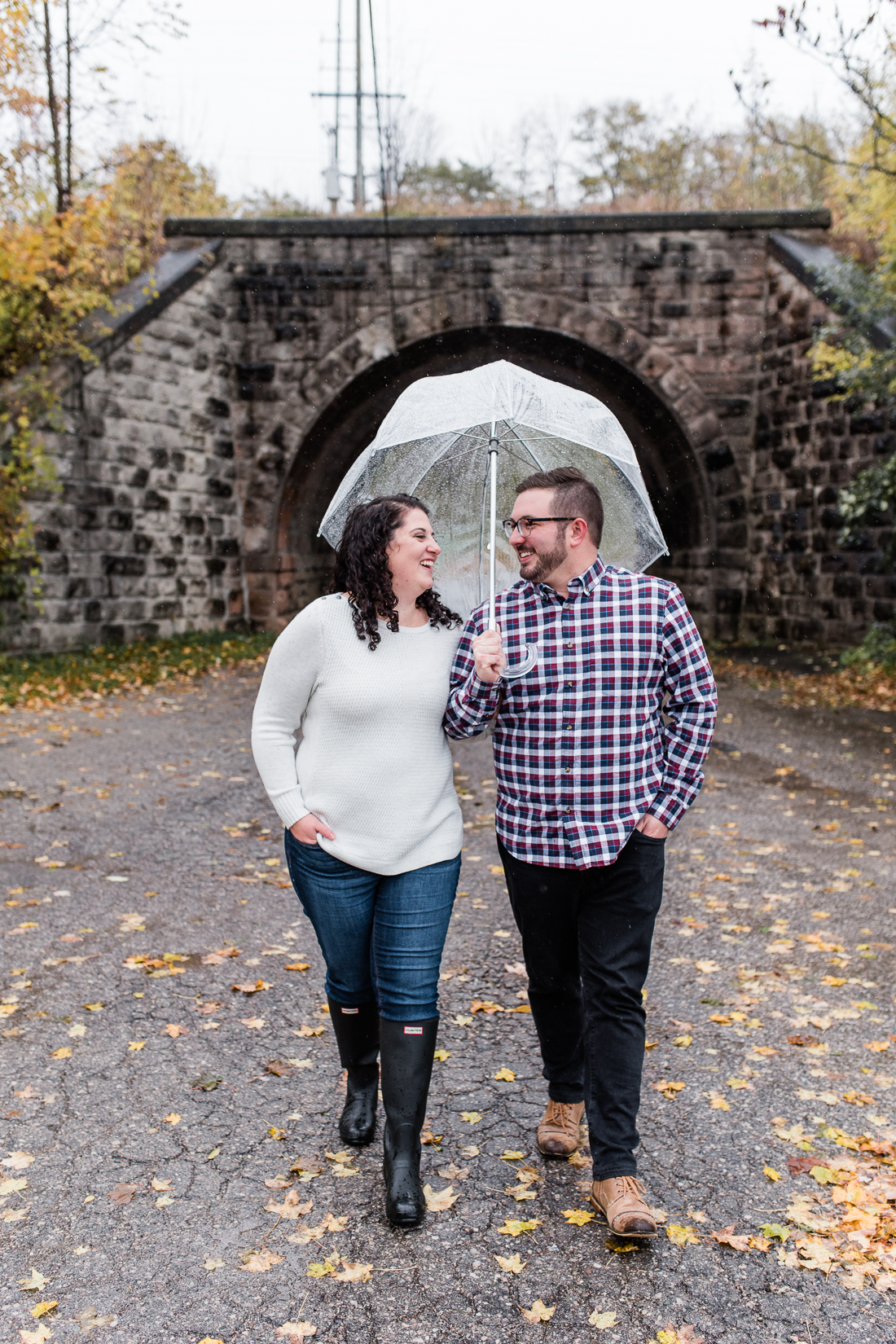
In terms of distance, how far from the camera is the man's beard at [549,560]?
2791mm

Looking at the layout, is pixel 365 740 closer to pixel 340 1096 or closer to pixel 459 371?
pixel 340 1096

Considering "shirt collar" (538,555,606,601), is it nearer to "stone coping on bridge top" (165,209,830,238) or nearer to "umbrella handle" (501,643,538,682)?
"umbrella handle" (501,643,538,682)

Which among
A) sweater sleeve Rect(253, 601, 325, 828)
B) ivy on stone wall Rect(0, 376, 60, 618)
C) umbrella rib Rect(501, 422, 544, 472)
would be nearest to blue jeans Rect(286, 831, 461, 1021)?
sweater sleeve Rect(253, 601, 325, 828)

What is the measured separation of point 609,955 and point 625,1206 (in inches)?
23.3

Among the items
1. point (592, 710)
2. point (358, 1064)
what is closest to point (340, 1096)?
point (358, 1064)

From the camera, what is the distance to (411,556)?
9.33 feet

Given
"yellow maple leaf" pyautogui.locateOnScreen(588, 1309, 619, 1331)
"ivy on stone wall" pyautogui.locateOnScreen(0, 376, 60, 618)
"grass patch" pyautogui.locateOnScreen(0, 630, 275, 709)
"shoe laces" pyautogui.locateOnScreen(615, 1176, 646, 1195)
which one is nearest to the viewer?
"yellow maple leaf" pyautogui.locateOnScreen(588, 1309, 619, 1331)

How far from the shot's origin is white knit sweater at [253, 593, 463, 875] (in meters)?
2.81

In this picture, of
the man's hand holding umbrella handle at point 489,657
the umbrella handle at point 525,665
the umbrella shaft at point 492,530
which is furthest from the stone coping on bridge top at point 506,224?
the man's hand holding umbrella handle at point 489,657

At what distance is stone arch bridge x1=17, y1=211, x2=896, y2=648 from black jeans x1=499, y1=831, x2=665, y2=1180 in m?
12.1

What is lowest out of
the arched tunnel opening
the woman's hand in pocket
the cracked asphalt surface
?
the cracked asphalt surface

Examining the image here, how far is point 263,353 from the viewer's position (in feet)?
52.0

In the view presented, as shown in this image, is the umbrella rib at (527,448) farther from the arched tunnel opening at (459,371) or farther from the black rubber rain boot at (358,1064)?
the arched tunnel opening at (459,371)

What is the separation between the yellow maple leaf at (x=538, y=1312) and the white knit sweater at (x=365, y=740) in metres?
1.03
